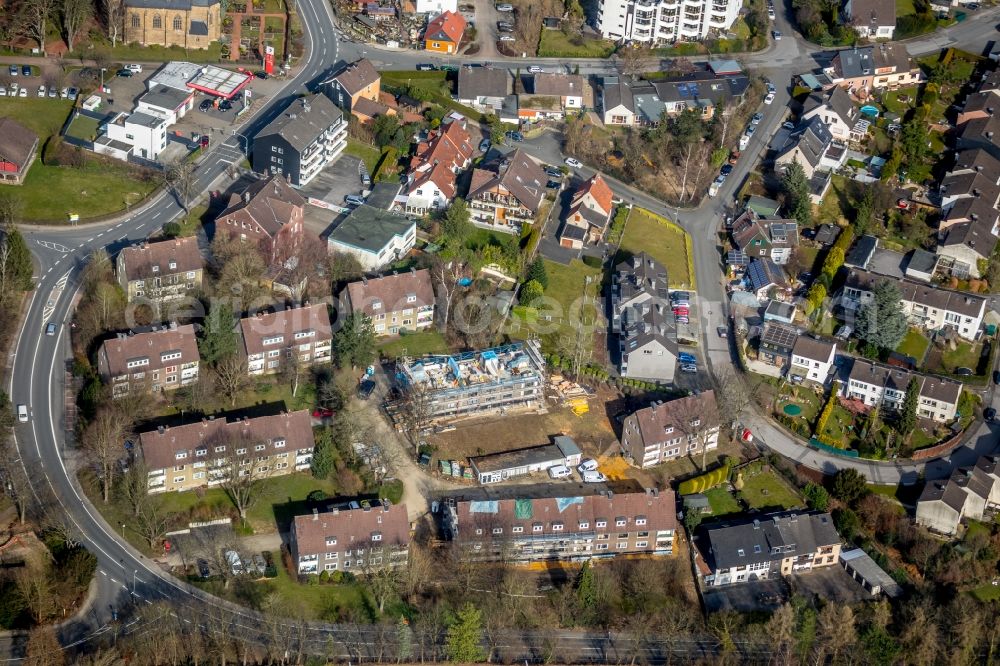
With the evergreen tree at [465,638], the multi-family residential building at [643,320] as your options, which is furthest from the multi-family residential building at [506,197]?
the evergreen tree at [465,638]

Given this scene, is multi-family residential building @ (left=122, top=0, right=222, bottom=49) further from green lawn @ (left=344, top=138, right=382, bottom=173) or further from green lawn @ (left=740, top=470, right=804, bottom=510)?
green lawn @ (left=740, top=470, right=804, bottom=510)

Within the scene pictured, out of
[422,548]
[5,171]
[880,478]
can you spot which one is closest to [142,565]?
[422,548]

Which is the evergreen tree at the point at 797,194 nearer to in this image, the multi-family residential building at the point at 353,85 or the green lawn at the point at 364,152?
the green lawn at the point at 364,152

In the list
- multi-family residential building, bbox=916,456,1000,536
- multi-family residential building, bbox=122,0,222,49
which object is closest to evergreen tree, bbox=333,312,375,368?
multi-family residential building, bbox=916,456,1000,536

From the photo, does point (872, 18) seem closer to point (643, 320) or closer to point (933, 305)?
point (933, 305)

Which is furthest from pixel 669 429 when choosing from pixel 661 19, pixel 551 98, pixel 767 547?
pixel 661 19
